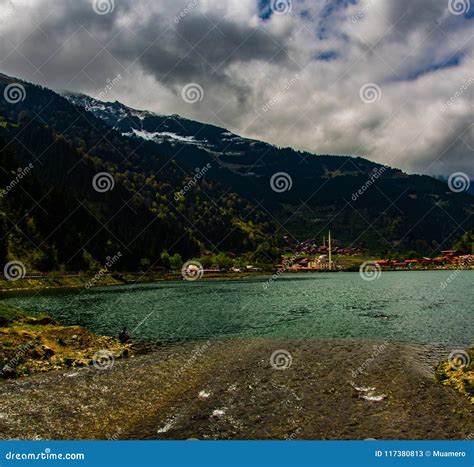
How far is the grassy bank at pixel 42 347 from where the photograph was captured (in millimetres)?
32281

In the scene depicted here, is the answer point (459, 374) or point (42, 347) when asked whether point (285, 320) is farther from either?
point (42, 347)

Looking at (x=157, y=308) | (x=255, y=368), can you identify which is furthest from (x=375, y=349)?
(x=157, y=308)

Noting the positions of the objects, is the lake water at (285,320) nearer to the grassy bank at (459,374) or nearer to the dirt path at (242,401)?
the grassy bank at (459,374)

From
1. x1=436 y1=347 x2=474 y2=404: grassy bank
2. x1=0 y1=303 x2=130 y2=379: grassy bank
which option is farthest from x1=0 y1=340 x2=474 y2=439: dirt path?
x1=0 y1=303 x2=130 y2=379: grassy bank

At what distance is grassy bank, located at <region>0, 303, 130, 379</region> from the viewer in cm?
3228

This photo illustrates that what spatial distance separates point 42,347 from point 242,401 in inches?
795

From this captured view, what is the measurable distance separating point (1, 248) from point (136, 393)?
144m

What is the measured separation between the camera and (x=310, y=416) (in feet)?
73.3

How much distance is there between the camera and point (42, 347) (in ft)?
117

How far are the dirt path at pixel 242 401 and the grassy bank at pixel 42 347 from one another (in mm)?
2277

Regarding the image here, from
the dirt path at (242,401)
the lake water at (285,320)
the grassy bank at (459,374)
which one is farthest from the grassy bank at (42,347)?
the grassy bank at (459,374)

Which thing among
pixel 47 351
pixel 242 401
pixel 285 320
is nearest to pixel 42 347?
pixel 47 351

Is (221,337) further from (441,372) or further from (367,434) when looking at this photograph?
(367,434)

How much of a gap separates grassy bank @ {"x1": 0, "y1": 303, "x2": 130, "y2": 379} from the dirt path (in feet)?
7.47
